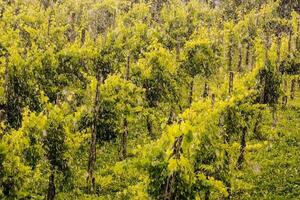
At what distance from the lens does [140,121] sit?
55656 mm

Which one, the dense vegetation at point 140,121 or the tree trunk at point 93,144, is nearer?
the dense vegetation at point 140,121

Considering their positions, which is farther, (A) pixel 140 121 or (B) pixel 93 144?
(A) pixel 140 121

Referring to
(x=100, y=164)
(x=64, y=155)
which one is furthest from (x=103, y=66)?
(x=64, y=155)

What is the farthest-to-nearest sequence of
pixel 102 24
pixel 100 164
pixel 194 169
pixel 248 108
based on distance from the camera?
pixel 102 24
pixel 100 164
pixel 248 108
pixel 194 169

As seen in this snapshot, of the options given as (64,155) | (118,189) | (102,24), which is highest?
(102,24)

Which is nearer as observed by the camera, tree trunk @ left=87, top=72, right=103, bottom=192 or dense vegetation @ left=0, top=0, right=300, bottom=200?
dense vegetation @ left=0, top=0, right=300, bottom=200

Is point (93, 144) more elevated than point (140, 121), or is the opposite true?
point (93, 144)

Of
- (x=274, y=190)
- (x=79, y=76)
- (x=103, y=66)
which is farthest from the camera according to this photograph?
(x=103, y=66)

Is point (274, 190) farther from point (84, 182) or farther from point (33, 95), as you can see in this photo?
point (33, 95)

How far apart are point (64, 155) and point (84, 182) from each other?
Result: 852cm

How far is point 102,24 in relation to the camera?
95188 millimetres

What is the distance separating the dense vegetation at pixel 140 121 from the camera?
81.7 ft

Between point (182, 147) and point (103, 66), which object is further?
point (103, 66)

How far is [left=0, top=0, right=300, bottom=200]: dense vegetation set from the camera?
24916 mm
